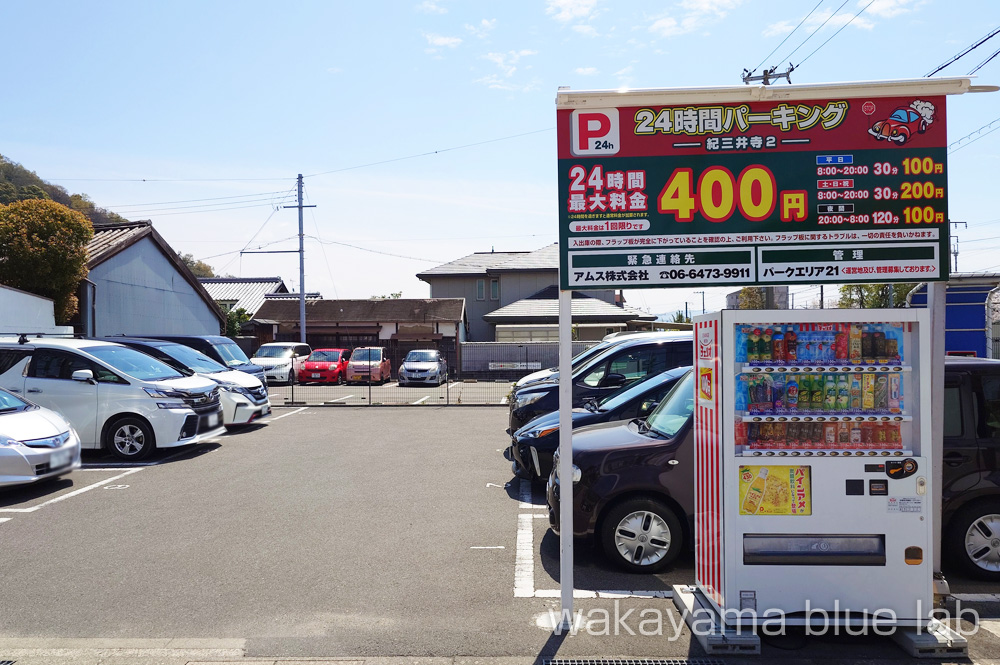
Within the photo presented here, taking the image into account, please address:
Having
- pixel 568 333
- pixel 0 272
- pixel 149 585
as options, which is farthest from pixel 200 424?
pixel 0 272

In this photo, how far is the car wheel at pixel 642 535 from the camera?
18.0ft

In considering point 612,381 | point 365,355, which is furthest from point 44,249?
point 612,381

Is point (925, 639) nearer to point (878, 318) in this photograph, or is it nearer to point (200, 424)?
point (878, 318)

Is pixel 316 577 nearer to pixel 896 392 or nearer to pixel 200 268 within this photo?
pixel 896 392

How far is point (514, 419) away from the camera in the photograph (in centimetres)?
1094

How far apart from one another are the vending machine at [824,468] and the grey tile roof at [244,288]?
145ft

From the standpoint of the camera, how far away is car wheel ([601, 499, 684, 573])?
550 cm

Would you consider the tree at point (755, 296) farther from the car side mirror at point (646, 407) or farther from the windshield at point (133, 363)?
the windshield at point (133, 363)

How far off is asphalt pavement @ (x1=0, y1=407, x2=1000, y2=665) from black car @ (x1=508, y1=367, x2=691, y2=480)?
0.46 meters

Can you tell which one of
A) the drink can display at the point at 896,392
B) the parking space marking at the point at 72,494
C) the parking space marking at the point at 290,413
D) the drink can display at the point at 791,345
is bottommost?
the parking space marking at the point at 72,494

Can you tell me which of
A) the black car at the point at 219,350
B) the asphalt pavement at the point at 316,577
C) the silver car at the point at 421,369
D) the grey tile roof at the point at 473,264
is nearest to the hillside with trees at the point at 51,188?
the grey tile roof at the point at 473,264

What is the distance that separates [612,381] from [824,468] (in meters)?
6.41

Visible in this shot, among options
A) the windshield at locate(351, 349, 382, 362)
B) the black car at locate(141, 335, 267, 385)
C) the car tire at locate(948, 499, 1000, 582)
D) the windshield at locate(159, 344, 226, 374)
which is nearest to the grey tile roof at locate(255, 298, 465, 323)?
the windshield at locate(351, 349, 382, 362)

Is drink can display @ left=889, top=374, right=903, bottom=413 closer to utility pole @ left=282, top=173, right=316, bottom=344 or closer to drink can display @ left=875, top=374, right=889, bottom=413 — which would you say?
drink can display @ left=875, top=374, right=889, bottom=413
